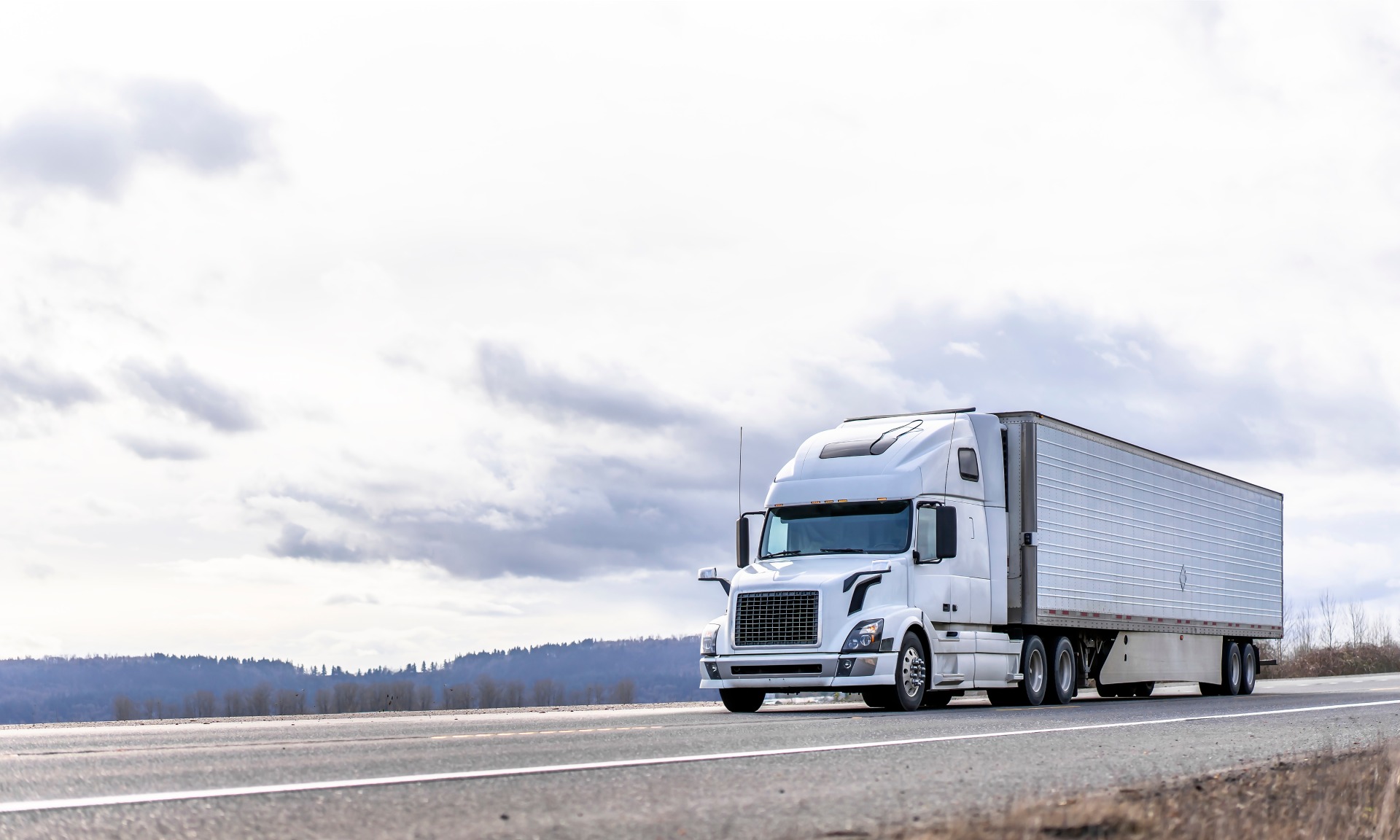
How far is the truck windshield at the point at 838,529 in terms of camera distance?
63.6 feet

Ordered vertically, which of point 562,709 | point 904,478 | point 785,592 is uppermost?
point 904,478

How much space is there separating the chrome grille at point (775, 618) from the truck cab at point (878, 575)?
0.06 ft

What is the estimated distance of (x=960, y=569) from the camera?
800 inches

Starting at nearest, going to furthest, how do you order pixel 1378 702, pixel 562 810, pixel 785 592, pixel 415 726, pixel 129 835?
pixel 129 835
pixel 562 810
pixel 415 726
pixel 785 592
pixel 1378 702

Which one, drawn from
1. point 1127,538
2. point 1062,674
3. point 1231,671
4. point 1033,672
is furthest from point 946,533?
point 1231,671

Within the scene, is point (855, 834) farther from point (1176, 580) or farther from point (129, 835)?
point (1176, 580)

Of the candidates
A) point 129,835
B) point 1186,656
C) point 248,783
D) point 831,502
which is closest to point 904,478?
point 831,502

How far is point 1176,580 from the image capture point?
25.9m

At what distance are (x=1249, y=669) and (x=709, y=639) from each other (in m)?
15.6

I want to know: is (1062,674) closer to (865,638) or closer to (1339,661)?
(865,638)

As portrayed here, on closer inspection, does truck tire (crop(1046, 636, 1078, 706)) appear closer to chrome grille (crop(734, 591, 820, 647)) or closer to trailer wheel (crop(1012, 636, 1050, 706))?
trailer wheel (crop(1012, 636, 1050, 706))

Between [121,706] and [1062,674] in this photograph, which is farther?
[121,706]

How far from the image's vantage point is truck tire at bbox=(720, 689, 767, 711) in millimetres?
19562

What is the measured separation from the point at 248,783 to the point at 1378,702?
18.6 metres
